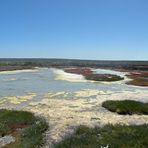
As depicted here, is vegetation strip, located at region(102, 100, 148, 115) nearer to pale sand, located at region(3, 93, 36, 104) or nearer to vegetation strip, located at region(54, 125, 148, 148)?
vegetation strip, located at region(54, 125, 148, 148)

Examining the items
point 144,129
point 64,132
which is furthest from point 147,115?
point 64,132

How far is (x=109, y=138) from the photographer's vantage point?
15.3m

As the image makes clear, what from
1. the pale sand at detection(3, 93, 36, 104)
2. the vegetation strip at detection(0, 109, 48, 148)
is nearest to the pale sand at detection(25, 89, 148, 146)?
the vegetation strip at detection(0, 109, 48, 148)

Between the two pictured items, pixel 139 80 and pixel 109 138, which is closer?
pixel 109 138

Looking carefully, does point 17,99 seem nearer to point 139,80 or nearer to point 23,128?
point 23,128

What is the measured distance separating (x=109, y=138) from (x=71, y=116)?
775cm

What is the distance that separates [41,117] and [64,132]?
4.83 metres

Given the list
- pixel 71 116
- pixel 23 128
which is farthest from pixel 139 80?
pixel 23 128

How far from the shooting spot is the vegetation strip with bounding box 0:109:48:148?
16.1 metres

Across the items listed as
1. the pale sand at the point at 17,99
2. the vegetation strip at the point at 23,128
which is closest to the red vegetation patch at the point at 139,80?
the pale sand at the point at 17,99

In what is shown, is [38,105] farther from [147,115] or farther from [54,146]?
[54,146]

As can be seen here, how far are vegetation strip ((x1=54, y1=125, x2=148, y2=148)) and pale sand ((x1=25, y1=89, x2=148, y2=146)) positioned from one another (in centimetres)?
129

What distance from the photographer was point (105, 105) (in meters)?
27.6

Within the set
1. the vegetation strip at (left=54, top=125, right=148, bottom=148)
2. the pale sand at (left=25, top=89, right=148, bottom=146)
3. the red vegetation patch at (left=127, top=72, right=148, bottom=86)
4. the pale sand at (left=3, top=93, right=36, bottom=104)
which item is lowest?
the red vegetation patch at (left=127, top=72, right=148, bottom=86)
